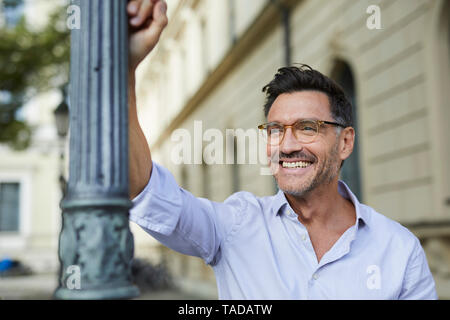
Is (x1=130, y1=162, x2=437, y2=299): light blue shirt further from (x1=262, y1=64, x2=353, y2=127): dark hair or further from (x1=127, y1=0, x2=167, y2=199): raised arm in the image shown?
(x1=127, y1=0, x2=167, y2=199): raised arm

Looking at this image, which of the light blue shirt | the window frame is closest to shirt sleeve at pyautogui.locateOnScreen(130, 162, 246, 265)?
the light blue shirt

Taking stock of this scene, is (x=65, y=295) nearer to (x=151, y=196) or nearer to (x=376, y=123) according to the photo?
(x=151, y=196)

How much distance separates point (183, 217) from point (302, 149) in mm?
490

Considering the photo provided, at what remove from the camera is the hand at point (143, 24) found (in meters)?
1.33

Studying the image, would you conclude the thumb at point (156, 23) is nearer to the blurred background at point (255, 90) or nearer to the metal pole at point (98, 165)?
the metal pole at point (98, 165)

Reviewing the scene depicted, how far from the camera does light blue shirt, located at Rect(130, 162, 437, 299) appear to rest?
1.89 metres

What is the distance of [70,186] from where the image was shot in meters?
1.25

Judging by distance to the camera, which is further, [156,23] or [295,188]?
[295,188]

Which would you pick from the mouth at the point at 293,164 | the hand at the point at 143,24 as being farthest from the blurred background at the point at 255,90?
the mouth at the point at 293,164

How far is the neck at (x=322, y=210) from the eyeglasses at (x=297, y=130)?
21cm

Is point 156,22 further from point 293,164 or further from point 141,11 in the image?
point 293,164

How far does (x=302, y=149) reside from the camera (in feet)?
6.56

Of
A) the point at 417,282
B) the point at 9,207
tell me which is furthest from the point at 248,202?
the point at 9,207
